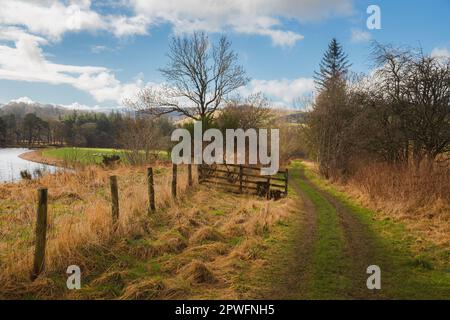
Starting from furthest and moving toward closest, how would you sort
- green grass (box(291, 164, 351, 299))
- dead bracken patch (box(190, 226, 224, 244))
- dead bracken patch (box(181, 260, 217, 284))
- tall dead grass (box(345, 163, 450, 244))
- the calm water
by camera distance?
the calm water
tall dead grass (box(345, 163, 450, 244))
dead bracken patch (box(190, 226, 224, 244))
dead bracken patch (box(181, 260, 217, 284))
green grass (box(291, 164, 351, 299))

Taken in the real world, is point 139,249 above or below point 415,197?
below

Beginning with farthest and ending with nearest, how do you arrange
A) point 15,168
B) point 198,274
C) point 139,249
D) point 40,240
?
point 15,168 → point 139,249 → point 198,274 → point 40,240

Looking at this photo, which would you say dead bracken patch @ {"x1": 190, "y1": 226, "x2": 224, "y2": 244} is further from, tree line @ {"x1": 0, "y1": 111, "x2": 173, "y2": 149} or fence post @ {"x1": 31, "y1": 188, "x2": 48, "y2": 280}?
tree line @ {"x1": 0, "y1": 111, "x2": 173, "y2": 149}

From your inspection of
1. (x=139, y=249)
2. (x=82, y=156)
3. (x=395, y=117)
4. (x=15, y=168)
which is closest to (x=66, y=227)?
(x=139, y=249)

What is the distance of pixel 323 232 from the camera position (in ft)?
29.6

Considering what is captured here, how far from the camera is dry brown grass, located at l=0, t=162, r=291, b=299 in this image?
17.0 ft

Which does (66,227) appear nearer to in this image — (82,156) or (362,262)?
(362,262)

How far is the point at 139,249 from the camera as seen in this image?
22.3ft

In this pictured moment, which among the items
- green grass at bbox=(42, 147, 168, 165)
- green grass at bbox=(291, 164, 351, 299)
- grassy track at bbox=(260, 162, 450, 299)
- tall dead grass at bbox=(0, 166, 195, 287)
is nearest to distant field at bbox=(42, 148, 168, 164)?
green grass at bbox=(42, 147, 168, 165)

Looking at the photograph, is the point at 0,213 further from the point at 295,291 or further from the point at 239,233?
the point at 295,291

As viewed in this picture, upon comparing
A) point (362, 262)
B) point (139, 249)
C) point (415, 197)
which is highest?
point (415, 197)

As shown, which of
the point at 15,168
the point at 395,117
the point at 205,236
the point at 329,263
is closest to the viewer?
the point at 329,263

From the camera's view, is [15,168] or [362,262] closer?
[362,262]

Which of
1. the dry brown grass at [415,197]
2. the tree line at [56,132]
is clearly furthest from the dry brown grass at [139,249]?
the tree line at [56,132]
